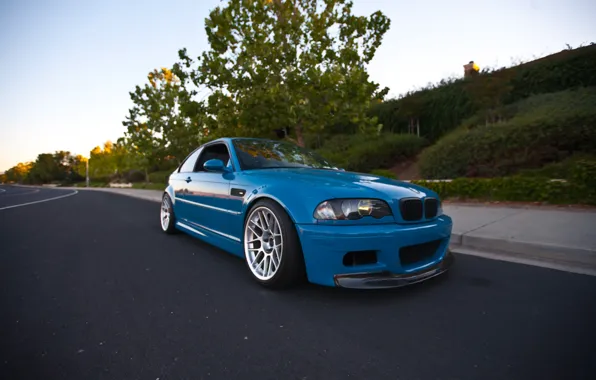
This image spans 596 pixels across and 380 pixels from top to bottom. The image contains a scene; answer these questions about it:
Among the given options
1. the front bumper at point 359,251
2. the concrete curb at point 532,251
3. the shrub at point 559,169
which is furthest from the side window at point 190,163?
the shrub at point 559,169

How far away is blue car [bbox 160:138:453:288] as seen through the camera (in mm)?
2213

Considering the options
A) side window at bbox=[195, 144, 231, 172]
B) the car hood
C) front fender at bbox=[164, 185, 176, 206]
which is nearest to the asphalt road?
the car hood

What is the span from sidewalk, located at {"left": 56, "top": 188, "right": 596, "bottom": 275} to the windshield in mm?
2072

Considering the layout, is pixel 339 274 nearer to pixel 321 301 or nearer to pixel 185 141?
pixel 321 301

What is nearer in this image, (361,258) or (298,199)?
(361,258)

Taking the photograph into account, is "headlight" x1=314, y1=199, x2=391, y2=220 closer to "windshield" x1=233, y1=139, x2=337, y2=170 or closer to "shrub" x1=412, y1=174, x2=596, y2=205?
"windshield" x1=233, y1=139, x2=337, y2=170

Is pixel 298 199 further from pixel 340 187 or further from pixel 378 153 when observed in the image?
pixel 378 153

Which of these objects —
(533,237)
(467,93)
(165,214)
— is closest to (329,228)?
(533,237)

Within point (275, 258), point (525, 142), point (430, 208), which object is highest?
point (525, 142)

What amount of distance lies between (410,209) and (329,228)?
70 centimetres

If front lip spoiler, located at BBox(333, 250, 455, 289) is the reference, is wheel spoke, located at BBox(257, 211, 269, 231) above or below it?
above

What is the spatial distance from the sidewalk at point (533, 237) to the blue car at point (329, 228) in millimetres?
1435

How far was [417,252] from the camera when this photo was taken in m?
2.46

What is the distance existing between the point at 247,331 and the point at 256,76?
26.3ft
